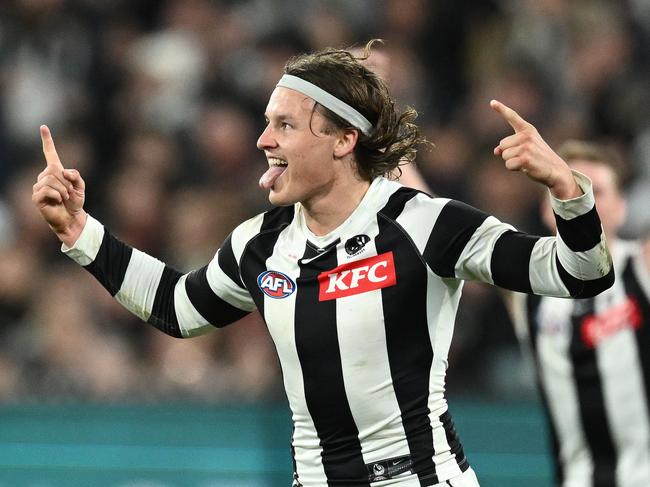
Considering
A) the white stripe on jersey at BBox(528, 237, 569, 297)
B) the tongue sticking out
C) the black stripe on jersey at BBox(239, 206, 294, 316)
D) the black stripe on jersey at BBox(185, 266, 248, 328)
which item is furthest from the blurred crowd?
the white stripe on jersey at BBox(528, 237, 569, 297)

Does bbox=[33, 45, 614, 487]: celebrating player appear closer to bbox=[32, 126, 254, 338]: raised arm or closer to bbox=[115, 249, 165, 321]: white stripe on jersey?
bbox=[32, 126, 254, 338]: raised arm

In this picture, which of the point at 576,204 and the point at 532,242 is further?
the point at 532,242

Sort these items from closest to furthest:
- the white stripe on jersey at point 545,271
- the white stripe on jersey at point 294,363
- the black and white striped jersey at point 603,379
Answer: the white stripe on jersey at point 545,271, the white stripe on jersey at point 294,363, the black and white striped jersey at point 603,379

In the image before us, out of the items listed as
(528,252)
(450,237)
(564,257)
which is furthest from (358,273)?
(564,257)

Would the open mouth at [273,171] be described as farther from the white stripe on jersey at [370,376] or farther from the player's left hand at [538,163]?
the player's left hand at [538,163]

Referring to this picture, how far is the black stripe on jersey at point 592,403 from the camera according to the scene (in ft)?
15.9

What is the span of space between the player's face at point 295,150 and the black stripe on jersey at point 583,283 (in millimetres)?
734

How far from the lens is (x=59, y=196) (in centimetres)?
351

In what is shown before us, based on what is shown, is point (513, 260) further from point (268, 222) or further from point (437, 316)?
point (268, 222)

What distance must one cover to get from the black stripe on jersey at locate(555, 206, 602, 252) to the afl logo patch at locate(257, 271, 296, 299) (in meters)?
0.79

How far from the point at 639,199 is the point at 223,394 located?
246 cm

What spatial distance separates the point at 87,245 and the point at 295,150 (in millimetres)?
721

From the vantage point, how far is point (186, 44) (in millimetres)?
8867

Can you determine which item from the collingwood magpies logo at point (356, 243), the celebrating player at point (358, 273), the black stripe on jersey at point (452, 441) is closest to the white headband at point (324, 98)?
the celebrating player at point (358, 273)
